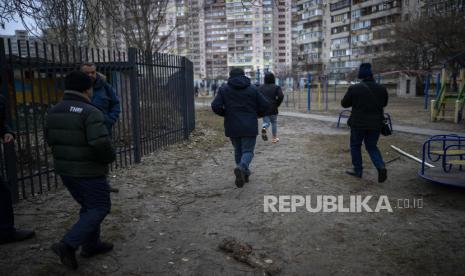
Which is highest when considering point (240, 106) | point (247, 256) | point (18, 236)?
point (240, 106)

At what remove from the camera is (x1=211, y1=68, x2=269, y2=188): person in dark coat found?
6.09m

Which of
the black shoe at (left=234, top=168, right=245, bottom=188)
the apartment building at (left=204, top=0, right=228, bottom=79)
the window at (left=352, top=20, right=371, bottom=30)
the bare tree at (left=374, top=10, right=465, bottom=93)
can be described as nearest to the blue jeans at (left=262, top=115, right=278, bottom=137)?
the black shoe at (left=234, top=168, right=245, bottom=188)

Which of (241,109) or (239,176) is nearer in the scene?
(239,176)

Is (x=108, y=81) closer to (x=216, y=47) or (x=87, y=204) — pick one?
(x=87, y=204)

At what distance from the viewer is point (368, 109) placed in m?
6.20

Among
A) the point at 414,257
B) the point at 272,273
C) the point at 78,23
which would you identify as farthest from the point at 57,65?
the point at 78,23

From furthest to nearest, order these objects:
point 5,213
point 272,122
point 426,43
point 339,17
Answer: point 339,17, point 426,43, point 272,122, point 5,213

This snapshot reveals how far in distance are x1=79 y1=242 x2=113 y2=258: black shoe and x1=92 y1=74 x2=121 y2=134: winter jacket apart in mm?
2288

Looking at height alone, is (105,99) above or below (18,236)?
above

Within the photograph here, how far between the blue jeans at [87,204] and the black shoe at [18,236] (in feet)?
3.69

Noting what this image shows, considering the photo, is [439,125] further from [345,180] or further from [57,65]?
[57,65]

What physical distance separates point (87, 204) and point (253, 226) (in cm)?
195

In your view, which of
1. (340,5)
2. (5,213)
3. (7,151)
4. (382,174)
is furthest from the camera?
(340,5)

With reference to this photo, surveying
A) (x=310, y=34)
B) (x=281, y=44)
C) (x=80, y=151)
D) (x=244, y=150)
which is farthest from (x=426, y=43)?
(x=281, y=44)
